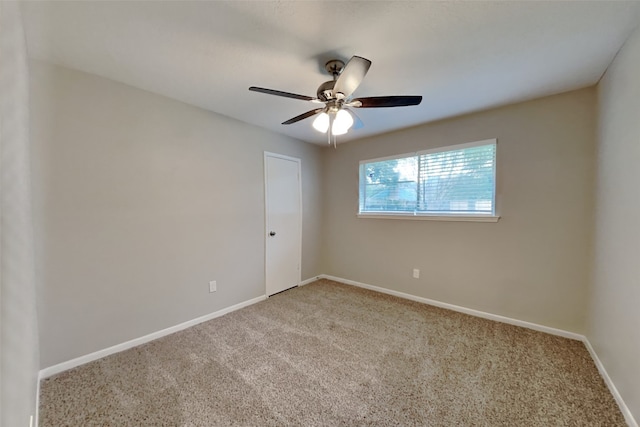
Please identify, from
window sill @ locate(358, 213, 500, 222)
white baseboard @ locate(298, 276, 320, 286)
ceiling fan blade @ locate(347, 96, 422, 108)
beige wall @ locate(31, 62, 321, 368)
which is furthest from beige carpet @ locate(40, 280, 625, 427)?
ceiling fan blade @ locate(347, 96, 422, 108)

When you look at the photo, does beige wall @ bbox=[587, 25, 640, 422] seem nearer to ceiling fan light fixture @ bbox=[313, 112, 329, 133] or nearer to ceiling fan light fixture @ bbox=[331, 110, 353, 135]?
ceiling fan light fixture @ bbox=[331, 110, 353, 135]

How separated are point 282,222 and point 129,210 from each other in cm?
182

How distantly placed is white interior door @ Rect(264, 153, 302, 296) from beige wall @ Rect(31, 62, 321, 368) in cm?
30

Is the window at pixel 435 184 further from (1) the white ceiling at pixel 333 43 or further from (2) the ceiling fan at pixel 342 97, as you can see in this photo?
(2) the ceiling fan at pixel 342 97

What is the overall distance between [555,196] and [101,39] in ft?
12.6

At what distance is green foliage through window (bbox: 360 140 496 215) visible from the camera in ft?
8.96

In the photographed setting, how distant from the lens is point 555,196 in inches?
91.7

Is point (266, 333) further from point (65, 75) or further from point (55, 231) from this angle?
point (65, 75)

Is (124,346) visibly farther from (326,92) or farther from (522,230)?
(522,230)

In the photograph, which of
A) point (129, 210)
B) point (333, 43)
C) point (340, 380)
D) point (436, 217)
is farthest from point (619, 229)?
point (129, 210)

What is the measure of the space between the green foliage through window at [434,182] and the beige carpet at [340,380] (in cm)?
135

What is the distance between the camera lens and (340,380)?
1.79 meters

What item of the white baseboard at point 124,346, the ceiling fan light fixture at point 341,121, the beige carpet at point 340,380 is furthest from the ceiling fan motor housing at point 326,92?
the white baseboard at point 124,346

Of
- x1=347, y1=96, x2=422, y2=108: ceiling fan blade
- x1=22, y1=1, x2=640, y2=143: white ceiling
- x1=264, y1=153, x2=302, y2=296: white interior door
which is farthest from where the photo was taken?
x1=264, y1=153, x2=302, y2=296: white interior door
